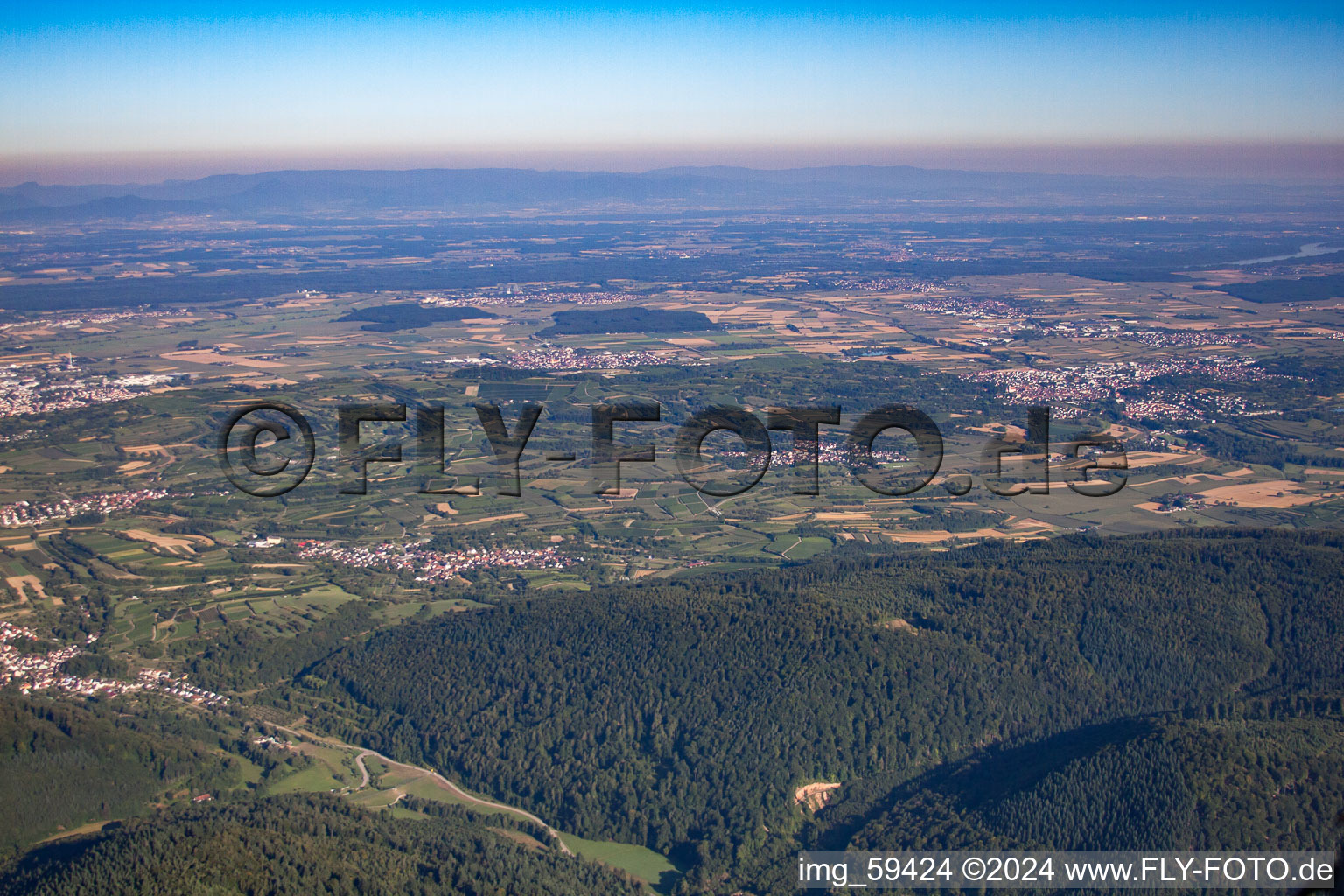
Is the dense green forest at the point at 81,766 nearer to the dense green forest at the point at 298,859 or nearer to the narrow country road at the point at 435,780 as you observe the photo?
the dense green forest at the point at 298,859

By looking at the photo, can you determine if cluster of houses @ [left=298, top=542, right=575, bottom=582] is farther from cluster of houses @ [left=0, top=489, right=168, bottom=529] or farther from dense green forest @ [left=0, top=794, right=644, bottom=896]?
dense green forest @ [left=0, top=794, right=644, bottom=896]

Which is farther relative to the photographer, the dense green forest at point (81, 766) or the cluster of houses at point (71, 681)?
the cluster of houses at point (71, 681)

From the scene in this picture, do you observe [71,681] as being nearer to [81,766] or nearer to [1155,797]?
[81,766]

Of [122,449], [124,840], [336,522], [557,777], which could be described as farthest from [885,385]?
[124,840]

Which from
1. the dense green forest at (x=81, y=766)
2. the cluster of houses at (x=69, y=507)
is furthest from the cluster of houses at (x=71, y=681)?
the cluster of houses at (x=69, y=507)

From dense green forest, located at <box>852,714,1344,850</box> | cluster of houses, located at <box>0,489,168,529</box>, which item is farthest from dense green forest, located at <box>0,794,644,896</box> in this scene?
cluster of houses, located at <box>0,489,168,529</box>
